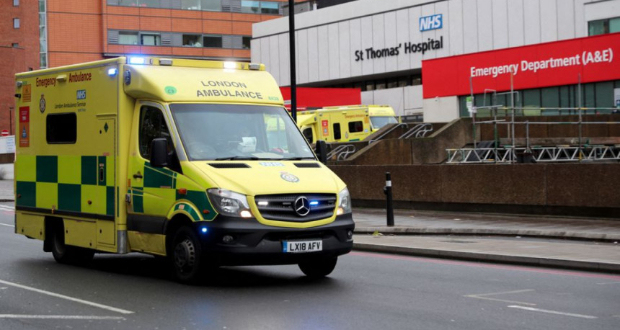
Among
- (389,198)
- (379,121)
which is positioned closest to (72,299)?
(389,198)

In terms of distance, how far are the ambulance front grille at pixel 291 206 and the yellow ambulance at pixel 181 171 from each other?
0.04 ft

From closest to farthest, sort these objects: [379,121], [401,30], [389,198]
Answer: [389,198]
[379,121]
[401,30]

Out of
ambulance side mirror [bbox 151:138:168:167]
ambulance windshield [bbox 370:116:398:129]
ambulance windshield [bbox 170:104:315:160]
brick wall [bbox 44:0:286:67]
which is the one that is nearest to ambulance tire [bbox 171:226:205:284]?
ambulance side mirror [bbox 151:138:168:167]

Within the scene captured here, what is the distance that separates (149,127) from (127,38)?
261 ft

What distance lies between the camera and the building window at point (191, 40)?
303ft

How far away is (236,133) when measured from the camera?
1193 cm

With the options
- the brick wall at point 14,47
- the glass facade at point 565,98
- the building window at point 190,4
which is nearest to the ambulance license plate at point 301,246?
the glass facade at point 565,98

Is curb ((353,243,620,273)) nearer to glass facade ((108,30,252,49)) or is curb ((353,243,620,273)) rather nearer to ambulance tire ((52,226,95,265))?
ambulance tire ((52,226,95,265))

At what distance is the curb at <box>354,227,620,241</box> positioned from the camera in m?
15.9

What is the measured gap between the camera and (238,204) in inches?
423

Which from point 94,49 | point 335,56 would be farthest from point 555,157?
point 94,49

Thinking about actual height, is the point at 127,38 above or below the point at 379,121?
above

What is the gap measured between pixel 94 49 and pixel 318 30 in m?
25.0

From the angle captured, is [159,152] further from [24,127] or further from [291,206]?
[24,127]
